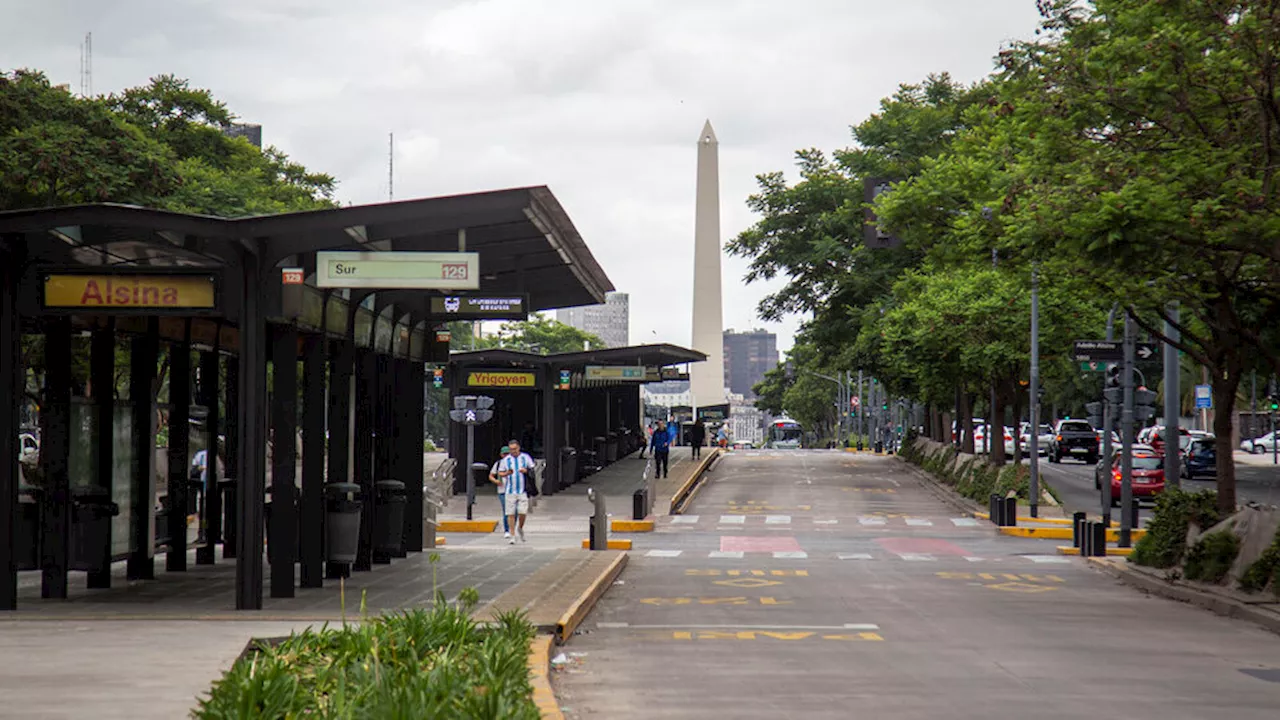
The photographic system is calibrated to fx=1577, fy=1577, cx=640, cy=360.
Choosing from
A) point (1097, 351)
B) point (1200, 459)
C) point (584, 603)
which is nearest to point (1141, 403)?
point (1097, 351)

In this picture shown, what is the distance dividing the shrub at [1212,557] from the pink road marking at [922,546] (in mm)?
8096

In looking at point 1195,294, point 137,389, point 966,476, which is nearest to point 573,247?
point 137,389

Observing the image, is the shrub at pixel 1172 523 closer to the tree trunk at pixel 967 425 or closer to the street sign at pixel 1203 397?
the tree trunk at pixel 967 425

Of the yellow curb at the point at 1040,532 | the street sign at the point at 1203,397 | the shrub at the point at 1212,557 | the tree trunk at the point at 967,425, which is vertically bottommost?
the yellow curb at the point at 1040,532

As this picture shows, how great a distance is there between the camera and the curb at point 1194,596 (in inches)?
694

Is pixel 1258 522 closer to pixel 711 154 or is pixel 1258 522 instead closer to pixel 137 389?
pixel 137 389

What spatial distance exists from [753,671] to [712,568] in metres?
12.4

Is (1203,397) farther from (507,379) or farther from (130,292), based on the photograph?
(130,292)

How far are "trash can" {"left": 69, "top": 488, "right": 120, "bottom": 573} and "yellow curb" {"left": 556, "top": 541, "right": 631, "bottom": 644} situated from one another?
5396mm

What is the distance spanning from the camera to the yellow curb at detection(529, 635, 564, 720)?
32.8 feet

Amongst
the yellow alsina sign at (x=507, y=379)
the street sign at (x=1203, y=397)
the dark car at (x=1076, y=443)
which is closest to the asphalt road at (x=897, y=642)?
the yellow alsina sign at (x=507, y=379)

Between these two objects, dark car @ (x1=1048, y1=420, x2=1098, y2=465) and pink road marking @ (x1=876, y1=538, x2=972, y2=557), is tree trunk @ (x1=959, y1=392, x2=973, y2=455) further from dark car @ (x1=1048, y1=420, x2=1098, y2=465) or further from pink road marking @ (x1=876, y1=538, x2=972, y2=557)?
pink road marking @ (x1=876, y1=538, x2=972, y2=557)

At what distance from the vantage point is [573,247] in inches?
770

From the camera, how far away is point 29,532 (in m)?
17.4
